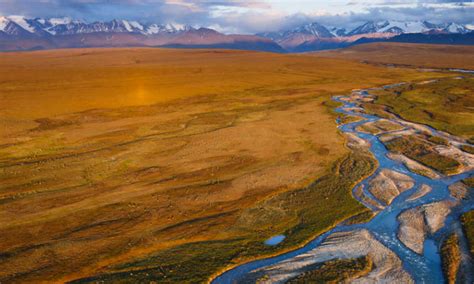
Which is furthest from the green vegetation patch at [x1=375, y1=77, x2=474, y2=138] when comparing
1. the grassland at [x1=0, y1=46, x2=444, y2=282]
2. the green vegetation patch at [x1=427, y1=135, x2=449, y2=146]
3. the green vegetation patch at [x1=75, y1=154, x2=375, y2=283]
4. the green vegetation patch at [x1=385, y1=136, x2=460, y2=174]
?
the green vegetation patch at [x1=75, y1=154, x2=375, y2=283]

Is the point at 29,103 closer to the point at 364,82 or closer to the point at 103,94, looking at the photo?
the point at 103,94

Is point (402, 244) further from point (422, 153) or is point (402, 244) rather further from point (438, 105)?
point (438, 105)

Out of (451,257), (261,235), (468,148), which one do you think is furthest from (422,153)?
(261,235)

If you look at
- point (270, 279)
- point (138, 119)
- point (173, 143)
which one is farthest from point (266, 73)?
point (270, 279)

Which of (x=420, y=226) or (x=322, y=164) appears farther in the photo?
(x=322, y=164)

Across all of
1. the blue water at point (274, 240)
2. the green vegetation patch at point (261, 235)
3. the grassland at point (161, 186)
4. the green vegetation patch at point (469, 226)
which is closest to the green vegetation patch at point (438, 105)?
the grassland at point (161, 186)
